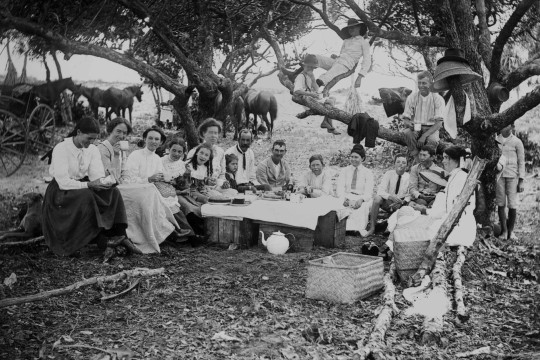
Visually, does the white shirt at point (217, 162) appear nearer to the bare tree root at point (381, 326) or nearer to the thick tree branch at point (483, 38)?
the bare tree root at point (381, 326)

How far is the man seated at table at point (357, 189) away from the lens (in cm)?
812

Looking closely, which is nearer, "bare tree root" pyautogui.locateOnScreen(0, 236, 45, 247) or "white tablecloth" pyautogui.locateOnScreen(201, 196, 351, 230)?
"bare tree root" pyautogui.locateOnScreen(0, 236, 45, 247)

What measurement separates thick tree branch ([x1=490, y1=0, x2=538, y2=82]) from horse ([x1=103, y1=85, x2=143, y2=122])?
9013 mm

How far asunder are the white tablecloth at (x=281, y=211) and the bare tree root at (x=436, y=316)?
1674 millimetres

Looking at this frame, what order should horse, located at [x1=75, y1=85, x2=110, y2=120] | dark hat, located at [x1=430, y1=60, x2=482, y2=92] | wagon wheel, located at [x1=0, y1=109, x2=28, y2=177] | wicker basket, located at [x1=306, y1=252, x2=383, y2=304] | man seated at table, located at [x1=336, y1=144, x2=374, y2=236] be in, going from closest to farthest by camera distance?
wicker basket, located at [x1=306, y1=252, x2=383, y2=304]
dark hat, located at [x1=430, y1=60, x2=482, y2=92]
wagon wheel, located at [x1=0, y1=109, x2=28, y2=177]
man seated at table, located at [x1=336, y1=144, x2=374, y2=236]
horse, located at [x1=75, y1=85, x2=110, y2=120]

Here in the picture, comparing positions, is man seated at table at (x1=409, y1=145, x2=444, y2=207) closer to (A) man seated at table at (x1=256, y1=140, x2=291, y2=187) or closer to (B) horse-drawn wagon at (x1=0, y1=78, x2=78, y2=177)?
(A) man seated at table at (x1=256, y1=140, x2=291, y2=187)

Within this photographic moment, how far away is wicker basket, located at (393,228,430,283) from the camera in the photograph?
18.7 ft

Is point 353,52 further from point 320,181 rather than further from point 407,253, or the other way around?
point 407,253

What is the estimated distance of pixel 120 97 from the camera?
1529cm

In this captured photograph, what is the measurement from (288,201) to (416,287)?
7.53 feet

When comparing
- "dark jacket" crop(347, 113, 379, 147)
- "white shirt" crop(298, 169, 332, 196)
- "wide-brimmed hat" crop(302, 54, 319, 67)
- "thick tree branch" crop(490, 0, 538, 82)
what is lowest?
"white shirt" crop(298, 169, 332, 196)

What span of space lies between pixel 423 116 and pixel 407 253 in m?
3.74

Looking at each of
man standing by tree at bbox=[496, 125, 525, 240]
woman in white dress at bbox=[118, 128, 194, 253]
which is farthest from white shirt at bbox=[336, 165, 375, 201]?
woman in white dress at bbox=[118, 128, 194, 253]

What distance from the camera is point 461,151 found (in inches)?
273
